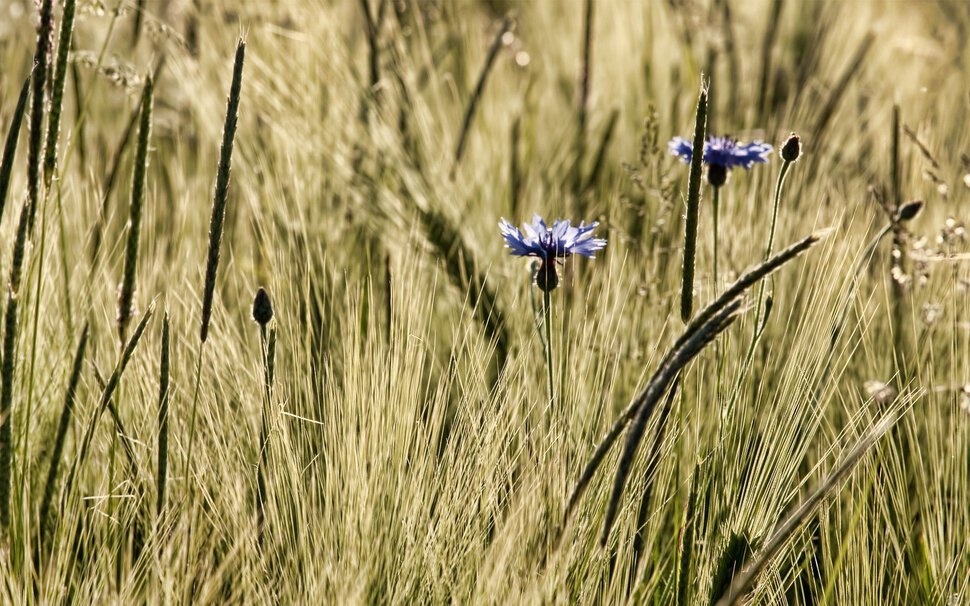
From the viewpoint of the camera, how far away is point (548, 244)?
745mm

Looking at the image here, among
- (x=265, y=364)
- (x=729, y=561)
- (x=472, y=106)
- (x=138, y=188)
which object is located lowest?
(x=729, y=561)

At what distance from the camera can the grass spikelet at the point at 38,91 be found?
595 mm

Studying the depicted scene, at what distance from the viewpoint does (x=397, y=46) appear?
1.36 m

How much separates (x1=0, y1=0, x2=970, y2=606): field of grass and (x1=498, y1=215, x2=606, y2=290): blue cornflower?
3cm

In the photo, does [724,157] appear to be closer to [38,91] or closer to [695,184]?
[695,184]

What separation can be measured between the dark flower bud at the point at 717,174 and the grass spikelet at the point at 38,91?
0.52 meters

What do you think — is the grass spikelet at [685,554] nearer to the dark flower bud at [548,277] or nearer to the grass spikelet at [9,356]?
the dark flower bud at [548,277]

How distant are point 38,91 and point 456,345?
388mm

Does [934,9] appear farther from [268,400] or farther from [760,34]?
[268,400]

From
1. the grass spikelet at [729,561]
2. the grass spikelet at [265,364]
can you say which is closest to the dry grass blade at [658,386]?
the grass spikelet at [729,561]

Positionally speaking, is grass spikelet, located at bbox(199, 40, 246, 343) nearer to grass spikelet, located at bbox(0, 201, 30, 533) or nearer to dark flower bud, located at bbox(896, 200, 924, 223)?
grass spikelet, located at bbox(0, 201, 30, 533)

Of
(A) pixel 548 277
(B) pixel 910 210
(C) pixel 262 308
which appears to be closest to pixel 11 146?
(C) pixel 262 308

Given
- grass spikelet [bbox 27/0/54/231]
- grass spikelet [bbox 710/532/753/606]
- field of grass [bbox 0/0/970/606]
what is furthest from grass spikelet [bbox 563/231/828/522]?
grass spikelet [bbox 27/0/54/231]

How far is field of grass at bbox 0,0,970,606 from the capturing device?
0.63 meters
